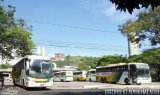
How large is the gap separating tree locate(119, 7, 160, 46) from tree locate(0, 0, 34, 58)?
41.0ft

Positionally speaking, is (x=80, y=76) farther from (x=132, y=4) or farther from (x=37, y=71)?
(x=132, y=4)

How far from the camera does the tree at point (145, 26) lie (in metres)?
41.1

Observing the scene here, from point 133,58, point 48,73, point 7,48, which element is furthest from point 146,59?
point 48,73

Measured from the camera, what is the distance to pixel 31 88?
33.9m

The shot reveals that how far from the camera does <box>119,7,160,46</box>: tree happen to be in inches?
1618

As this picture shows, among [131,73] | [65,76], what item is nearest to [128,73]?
[131,73]

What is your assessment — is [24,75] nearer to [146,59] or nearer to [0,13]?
[0,13]

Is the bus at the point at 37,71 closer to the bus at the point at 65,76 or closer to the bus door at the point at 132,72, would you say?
the bus door at the point at 132,72

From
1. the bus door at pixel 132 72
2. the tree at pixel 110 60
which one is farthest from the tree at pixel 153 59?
the bus door at pixel 132 72

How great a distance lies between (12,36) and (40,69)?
867 centimetres

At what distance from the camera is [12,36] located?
38500 millimetres

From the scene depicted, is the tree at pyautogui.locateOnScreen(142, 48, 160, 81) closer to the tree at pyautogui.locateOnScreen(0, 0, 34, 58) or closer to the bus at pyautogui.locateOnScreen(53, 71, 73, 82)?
the bus at pyautogui.locateOnScreen(53, 71, 73, 82)

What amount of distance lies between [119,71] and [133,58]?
2182 cm

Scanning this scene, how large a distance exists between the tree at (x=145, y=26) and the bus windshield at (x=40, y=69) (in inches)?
591
